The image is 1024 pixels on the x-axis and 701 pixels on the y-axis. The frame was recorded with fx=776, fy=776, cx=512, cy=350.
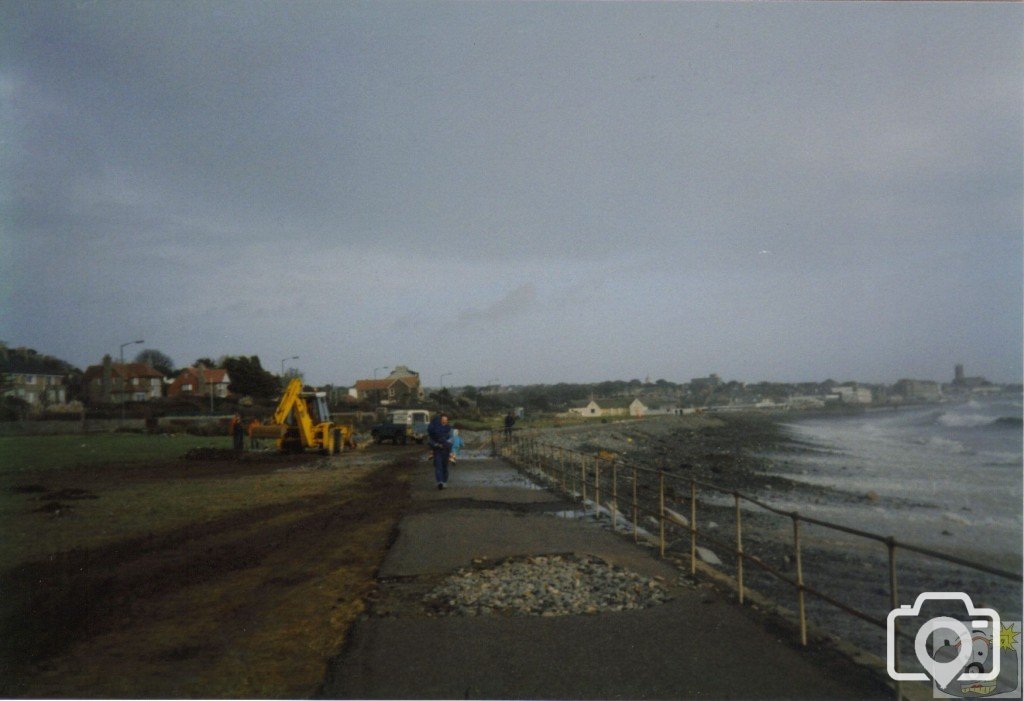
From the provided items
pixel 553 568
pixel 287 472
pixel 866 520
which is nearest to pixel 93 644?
pixel 553 568

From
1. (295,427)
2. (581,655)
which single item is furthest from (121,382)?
(581,655)

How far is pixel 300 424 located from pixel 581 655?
25671 millimetres

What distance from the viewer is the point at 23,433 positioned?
116ft

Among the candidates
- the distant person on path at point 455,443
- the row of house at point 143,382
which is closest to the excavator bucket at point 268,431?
the distant person on path at point 455,443

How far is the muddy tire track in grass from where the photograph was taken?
5281 millimetres

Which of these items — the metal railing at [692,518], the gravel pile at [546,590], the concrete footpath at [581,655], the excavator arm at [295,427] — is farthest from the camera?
the excavator arm at [295,427]

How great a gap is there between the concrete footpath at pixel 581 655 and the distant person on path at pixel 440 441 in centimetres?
846

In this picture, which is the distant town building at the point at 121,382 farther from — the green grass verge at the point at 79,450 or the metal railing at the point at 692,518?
the metal railing at the point at 692,518

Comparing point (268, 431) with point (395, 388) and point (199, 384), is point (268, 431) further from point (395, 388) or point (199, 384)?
point (199, 384)

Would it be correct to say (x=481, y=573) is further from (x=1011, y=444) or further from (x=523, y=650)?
(x=1011, y=444)

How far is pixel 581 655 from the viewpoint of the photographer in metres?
5.48

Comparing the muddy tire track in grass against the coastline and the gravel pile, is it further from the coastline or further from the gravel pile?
the coastline

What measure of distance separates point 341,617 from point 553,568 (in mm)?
2521

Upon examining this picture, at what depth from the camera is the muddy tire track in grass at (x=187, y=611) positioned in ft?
17.3
